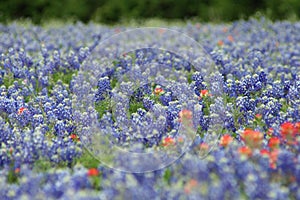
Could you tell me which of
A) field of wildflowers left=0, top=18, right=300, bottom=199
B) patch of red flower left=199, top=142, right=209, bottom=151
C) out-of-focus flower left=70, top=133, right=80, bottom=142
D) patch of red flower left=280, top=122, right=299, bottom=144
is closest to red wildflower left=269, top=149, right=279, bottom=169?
field of wildflowers left=0, top=18, right=300, bottom=199

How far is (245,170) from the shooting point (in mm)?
3773

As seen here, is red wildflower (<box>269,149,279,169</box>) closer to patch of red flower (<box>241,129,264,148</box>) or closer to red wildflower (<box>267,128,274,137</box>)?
patch of red flower (<box>241,129,264,148</box>)

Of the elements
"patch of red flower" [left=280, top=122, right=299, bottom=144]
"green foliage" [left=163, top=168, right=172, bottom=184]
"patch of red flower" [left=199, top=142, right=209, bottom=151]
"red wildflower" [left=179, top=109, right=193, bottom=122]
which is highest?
"patch of red flower" [left=280, top=122, right=299, bottom=144]

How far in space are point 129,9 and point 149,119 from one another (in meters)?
7.10

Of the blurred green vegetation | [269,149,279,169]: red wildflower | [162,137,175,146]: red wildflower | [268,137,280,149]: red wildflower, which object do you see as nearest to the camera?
[269,149,279,169]: red wildflower

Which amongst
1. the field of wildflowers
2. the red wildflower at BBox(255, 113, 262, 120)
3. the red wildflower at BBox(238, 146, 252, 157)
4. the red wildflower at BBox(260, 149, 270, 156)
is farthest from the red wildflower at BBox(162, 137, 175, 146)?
the red wildflower at BBox(255, 113, 262, 120)

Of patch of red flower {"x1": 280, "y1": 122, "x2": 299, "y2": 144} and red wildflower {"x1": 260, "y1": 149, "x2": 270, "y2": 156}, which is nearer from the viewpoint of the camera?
red wildflower {"x1": 260, "y1": 149, "x2": 270, "y2": 156}

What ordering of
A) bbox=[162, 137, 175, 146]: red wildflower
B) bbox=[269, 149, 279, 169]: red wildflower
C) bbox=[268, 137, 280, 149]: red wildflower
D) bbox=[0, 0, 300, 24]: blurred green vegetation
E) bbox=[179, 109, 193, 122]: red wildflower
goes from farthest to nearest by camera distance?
bbox=[0, 0, 300, 24]: blurred green vegetation, bbox=[179, 109, 193, 122]: red wildflower, bbox=[162, 137, 175, 146]: red wildflower, bbox=[268, 137, 280, 149]: red wildflower, bbox=[269, 149, 279, 169]: red wildflower

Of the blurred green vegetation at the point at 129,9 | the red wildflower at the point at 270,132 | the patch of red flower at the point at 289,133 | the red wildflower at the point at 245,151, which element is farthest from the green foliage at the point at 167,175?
the blurred green vegetation at the point at 129,9

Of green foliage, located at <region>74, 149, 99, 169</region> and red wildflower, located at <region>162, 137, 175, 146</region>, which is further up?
red wildflower, located at <region>162, 137, 175, 146</region>

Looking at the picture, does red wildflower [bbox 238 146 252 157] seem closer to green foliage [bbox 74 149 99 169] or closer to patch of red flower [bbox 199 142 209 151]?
patch of red flower [bbox 199 142 209 151]

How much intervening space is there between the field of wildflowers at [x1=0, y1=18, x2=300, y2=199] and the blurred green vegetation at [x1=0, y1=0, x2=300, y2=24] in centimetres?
346

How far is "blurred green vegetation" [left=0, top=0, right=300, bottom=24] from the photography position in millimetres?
11492

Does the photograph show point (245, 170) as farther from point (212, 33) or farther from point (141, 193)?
point (212, 33)
